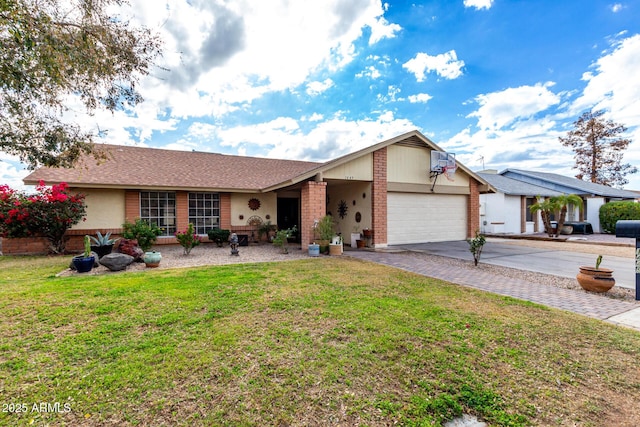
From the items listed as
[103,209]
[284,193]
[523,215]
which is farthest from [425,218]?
[103,209]

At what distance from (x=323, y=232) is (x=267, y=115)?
795cm

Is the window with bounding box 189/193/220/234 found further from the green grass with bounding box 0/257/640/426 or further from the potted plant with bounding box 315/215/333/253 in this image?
the green grass with bounding box 0/257/640/426

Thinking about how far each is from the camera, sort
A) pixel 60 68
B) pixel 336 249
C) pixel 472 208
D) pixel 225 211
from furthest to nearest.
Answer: pixel 472 208, pixel 225 211, pixel 336 249, pixel 60 68

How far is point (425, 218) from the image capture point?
13391mm

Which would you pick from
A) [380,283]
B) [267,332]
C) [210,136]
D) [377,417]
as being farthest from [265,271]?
[210,136]

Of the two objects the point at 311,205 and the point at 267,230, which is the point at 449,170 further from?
the point at 267,230

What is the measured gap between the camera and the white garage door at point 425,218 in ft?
41.0

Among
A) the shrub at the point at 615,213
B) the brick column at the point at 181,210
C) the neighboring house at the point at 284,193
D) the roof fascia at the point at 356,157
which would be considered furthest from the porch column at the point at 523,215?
the brick column at the point at 181,210

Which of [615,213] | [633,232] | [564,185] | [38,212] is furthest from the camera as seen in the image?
[564,185]

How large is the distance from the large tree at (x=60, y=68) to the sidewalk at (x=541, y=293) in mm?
8321

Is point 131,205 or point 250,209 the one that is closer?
point 131,205

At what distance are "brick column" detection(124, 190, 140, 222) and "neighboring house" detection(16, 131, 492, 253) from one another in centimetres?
4

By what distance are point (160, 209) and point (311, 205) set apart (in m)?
7.08

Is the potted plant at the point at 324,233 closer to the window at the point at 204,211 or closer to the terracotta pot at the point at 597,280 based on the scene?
the window at the point at 204,211
